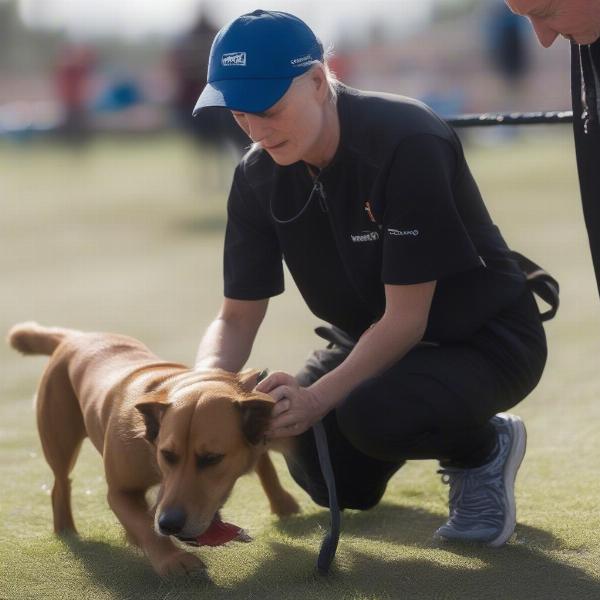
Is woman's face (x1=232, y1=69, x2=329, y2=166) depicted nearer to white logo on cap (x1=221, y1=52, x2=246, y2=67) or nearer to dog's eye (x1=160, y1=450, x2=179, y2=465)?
white logo on cap (x1=221, y1=52, x2=246, y2=67)

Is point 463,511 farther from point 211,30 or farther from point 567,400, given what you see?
point 211,30

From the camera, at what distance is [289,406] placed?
313 cm

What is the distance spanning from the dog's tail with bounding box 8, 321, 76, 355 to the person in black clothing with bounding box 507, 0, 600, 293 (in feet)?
6.37

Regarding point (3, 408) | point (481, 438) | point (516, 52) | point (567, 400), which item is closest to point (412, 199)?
point (481, 438)

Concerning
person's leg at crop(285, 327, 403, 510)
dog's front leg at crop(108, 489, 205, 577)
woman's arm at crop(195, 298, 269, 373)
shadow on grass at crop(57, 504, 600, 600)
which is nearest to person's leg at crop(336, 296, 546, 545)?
shadow on grass at crop(57, 504, 600, 600)

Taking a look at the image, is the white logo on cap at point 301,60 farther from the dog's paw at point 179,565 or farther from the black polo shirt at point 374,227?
the dog's paw at point 179,565

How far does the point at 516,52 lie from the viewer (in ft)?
73.3

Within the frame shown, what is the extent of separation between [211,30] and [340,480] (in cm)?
1288

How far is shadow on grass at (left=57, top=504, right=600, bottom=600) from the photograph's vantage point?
3090mm

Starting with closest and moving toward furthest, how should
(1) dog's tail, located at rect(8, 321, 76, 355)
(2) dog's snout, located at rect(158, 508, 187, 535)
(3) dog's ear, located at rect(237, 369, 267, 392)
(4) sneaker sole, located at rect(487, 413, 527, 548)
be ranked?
1. (2) dog's snout, located at rect(158, 508, 187, 535)
2. (3) dog's ear, located at rect(237, 369, 267, 392)
3. (4) sneaker sole, located at rect(487, 413, 527, 548)
4. (1) dog's tail, located at rect(8, 321, 76, 355)

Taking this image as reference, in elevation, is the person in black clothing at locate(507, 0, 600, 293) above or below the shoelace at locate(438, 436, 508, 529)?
above

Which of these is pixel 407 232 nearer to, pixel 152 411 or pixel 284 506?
pixel 152 411

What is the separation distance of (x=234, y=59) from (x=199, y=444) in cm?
100

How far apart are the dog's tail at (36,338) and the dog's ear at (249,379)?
1.16m
